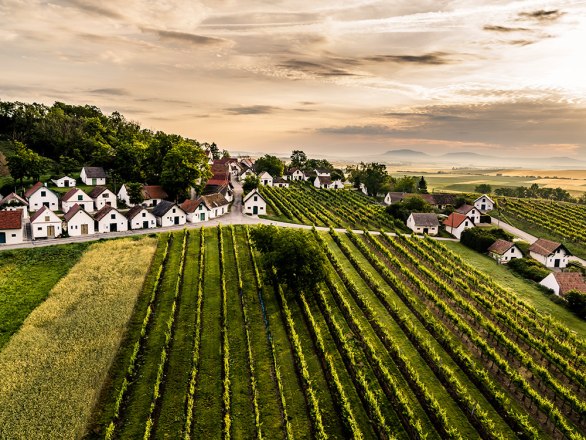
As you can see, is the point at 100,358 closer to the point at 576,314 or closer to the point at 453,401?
the point at 453,401

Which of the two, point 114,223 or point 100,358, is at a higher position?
point 114,223

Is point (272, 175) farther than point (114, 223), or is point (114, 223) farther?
point (272, 175)

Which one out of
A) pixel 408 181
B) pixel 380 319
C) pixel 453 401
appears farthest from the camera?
pixel 408 181

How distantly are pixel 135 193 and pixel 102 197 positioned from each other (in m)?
7.13

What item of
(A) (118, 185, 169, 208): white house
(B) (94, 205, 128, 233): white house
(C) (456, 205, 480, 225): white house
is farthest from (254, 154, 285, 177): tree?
(B) (94, 205, 128, 233): white house

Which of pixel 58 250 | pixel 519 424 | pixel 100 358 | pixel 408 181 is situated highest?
pixel 408 181

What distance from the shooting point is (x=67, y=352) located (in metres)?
30.3

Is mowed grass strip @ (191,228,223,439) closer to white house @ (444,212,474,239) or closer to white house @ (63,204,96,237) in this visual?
white house @ (63,204,96,237)

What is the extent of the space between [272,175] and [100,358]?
99.9 m

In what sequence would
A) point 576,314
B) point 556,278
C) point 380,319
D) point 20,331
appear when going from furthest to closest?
point 556,278, point 576,314, point 380,319, point 20,331

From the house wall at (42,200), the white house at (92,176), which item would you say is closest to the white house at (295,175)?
the white house at (92,176)

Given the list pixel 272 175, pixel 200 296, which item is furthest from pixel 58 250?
pixel 272 175

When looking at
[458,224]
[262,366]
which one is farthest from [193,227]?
[458,224]

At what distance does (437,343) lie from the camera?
1348 inches
